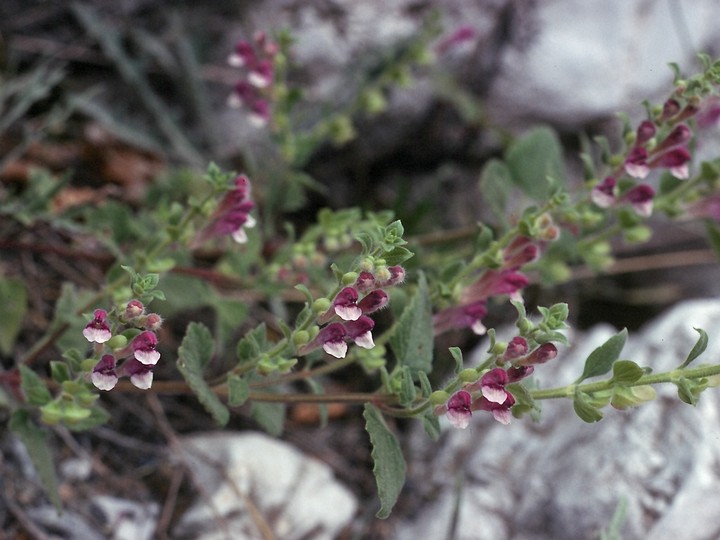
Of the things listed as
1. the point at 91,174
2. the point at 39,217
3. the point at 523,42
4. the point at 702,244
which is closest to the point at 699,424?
the point at 702,244

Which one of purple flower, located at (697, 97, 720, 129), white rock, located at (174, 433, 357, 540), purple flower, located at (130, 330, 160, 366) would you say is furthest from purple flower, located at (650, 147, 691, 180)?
white rock, located at (174, 433, 357, 540)

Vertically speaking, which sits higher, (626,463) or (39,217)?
(39,217)

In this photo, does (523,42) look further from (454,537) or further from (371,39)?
(454,537)

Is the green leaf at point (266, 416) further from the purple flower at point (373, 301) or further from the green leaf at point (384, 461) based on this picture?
the purple flower at point (373, 301)

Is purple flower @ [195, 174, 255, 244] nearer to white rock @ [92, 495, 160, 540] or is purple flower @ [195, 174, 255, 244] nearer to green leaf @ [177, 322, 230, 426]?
green leaf @ [177, 322, 230, 426]

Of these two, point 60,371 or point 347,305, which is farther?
point 60,371

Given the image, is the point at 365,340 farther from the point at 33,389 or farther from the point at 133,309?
the point at 33,389

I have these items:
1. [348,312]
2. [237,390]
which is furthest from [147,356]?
[348,312]
